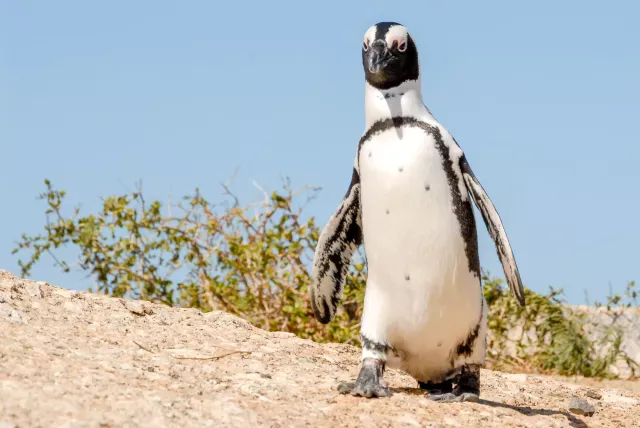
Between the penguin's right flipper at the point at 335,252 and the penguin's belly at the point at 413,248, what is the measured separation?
0.28 metres

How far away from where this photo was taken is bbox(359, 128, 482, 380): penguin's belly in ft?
15.2

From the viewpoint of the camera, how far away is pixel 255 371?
5094 millimetres

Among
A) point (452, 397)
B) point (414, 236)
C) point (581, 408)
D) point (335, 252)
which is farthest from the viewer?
point (581, 408)

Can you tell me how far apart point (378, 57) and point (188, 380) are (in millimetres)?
1894

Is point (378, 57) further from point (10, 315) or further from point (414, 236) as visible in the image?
point (10, 315)

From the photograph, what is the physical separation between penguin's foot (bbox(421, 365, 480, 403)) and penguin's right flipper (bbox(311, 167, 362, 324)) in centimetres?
79

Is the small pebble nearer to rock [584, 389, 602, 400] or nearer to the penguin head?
the penguin head

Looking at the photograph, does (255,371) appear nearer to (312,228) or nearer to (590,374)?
(312,228)

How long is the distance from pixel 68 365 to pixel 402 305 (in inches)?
66.0

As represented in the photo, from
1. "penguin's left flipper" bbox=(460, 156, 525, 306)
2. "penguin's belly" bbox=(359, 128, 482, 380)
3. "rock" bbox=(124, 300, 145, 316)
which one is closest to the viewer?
"penguin's belly" bbox=(359, 128, 482, 380)

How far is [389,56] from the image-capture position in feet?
15.5

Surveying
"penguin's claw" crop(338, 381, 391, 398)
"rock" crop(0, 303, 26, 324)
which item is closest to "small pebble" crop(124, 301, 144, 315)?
"rock" crop(0, 303, 26, 324)

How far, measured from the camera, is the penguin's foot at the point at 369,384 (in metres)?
4.74

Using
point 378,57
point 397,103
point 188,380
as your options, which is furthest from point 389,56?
point 188,380
